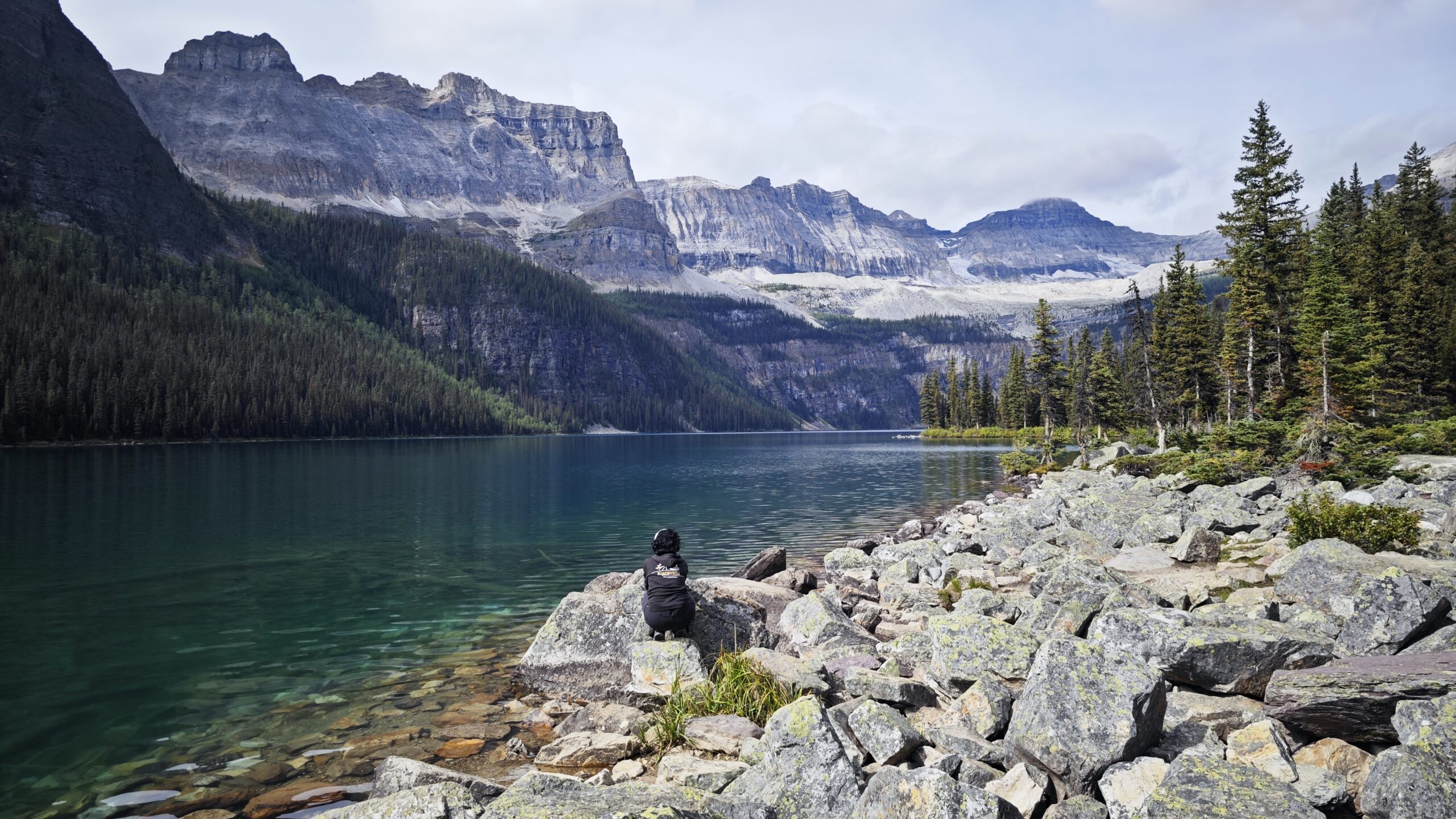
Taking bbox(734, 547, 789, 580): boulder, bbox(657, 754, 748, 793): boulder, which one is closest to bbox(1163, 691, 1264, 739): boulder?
bbox(657, 754, 748, 793): boulder

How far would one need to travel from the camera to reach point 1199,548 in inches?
752

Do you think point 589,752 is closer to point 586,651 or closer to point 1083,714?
point 586,651

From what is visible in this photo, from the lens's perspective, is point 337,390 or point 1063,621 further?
point 337,390

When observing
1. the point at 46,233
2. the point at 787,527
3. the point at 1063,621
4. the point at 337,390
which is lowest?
the point at 787,527

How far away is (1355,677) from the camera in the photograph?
7848 mm

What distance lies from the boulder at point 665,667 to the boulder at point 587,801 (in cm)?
469

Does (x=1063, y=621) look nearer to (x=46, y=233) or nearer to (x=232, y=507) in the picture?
(x=232, y=507)

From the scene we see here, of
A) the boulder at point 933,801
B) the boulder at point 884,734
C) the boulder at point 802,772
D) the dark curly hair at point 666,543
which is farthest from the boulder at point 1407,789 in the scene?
the dark curly hair at point 666,543

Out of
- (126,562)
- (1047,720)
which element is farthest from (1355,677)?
(126,562)

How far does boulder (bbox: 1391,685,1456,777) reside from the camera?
6.63 metres

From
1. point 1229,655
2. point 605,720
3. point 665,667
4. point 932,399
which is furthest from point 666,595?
point 932,399

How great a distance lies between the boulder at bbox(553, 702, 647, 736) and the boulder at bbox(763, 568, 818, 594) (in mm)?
8463

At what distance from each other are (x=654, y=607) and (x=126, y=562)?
28.1 metres

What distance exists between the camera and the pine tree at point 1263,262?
49.2 m
